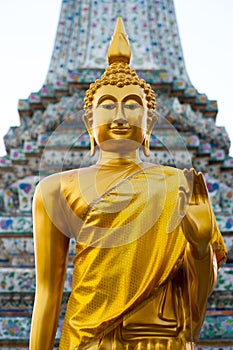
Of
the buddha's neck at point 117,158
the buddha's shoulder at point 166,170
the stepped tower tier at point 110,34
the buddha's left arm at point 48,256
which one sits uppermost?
the stepped tower tier at point 110,34

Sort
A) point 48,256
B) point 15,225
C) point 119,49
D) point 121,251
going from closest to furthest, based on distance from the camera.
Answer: point 121,251
point 48,256
point 119,49
point 15,225

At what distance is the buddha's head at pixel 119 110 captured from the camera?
3.09 meters

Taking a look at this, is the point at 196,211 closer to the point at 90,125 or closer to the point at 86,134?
the point at 90,125

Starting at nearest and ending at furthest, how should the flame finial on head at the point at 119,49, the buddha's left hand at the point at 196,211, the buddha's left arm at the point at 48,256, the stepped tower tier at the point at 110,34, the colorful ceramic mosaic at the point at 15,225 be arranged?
the buddha's left hand at the point at 196,211, the buddha's left arm at the point at 48,256, the flame finial on head at the point at 119,49, the colorful ceramic mosaic at the point at 15,225, the stepped tower tier at the point at 110,34

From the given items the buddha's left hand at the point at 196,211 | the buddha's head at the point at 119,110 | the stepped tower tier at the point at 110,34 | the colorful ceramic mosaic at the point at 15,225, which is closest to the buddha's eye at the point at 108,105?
the buddha's head at the point at 119,110

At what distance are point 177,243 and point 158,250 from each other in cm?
8

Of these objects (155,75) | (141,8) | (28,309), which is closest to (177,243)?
(28,309)

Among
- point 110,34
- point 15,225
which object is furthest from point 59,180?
point 110,34

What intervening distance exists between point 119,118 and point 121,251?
55cm

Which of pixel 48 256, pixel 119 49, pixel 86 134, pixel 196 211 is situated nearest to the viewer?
pixel 196 211

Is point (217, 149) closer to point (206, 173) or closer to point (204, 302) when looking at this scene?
point (206, 173)

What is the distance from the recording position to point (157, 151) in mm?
5949

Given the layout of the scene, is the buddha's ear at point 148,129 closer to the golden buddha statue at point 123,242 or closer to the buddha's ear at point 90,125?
the golden buddha statue at point 123,242

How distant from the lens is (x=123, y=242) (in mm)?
2916
